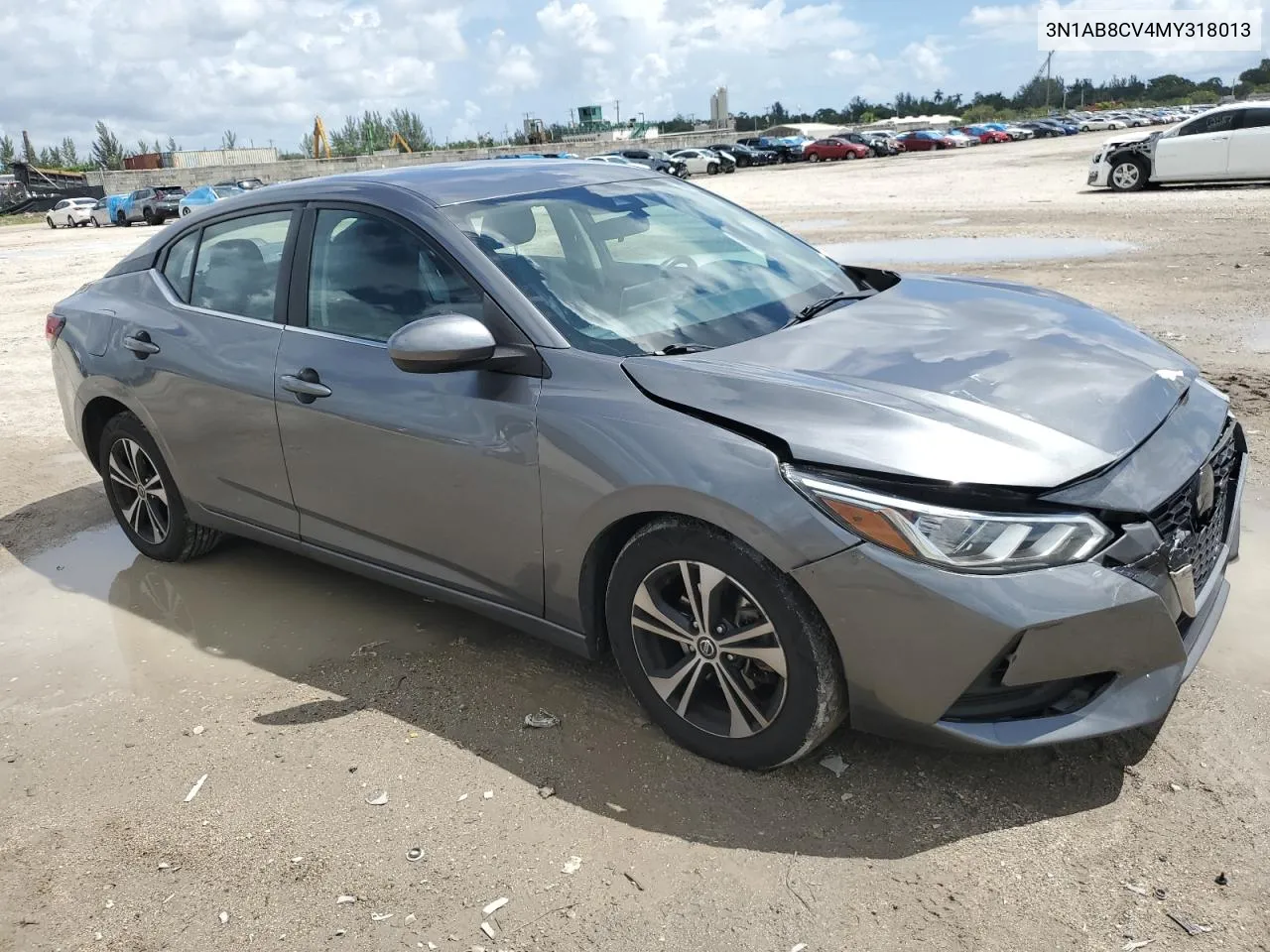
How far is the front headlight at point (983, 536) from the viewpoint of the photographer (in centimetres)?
256

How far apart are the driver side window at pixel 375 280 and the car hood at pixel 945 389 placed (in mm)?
787

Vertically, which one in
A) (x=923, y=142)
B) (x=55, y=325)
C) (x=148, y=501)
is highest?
(x=55, y=325)

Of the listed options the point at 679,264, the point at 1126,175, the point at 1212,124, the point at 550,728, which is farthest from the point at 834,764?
the point at 1126,175

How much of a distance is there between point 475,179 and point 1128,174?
20.3 m

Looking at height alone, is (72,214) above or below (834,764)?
above

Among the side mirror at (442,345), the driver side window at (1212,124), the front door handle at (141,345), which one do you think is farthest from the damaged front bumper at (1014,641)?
the driver side window at (1212,124)

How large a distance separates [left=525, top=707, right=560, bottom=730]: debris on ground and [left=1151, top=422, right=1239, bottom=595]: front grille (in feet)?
6.11

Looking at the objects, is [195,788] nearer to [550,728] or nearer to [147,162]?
[550,728]

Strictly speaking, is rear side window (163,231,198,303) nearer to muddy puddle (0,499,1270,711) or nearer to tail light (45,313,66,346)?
tail light (45,313,66,346)

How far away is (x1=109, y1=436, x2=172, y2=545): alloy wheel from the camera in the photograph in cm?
494

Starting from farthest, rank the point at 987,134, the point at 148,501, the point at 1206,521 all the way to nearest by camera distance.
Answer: the point at 987,134, the point at 148,501, the point at 1206,521

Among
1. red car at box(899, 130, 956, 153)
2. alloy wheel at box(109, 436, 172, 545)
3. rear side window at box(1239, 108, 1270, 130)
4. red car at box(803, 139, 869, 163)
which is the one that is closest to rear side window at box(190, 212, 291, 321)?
alloy wheel at box(109, 436, 172, 545)

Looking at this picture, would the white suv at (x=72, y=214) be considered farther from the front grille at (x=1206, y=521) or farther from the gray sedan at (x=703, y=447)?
the front grille at (x=1206, y=521)

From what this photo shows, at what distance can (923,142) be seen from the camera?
65312mm
